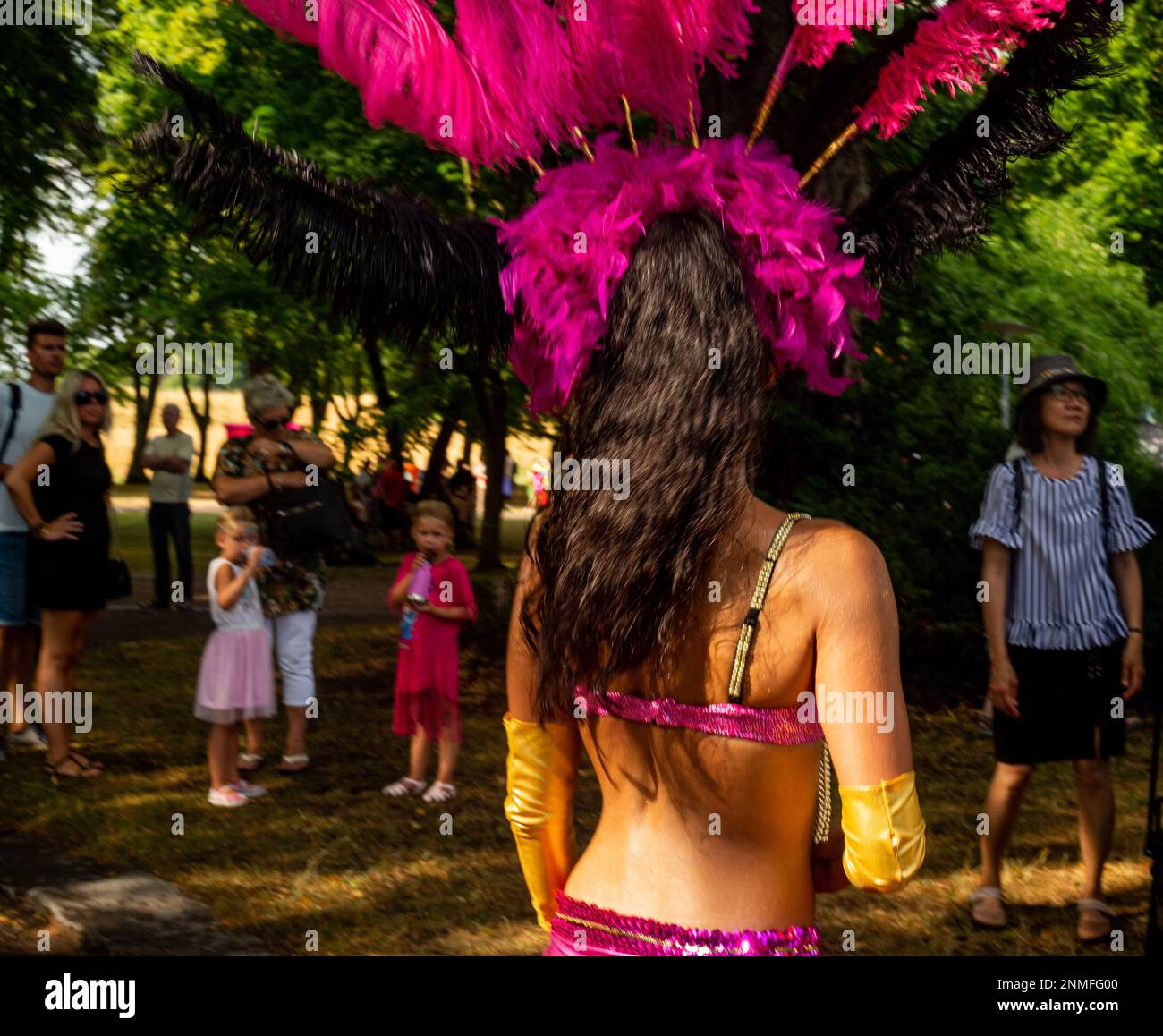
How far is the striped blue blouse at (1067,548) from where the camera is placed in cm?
491

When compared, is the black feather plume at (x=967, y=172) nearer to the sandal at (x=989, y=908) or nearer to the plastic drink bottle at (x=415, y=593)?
the sandal at (x=989, y=908)

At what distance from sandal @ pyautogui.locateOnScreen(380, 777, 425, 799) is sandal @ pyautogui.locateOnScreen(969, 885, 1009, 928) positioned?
10.1 feet

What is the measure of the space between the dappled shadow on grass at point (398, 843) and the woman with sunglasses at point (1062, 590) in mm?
837

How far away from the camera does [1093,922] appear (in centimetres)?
512

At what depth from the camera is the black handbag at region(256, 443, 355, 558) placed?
6.86m

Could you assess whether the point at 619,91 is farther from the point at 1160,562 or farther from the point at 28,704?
the point at 1160,562

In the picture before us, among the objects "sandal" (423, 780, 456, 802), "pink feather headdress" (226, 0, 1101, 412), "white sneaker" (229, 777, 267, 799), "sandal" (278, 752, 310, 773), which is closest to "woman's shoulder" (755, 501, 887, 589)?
"pink feather headdress" (226, 0, 1101, 412)

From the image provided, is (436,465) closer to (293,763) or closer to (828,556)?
(293,763)

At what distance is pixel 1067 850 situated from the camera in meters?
6.34

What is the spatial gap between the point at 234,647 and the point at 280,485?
0.85 meters

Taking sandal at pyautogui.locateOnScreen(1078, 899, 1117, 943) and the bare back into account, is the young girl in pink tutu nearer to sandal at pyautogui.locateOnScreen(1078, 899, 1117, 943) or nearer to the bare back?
sandal at pyautogui.locateOnScreen(1078, 899, 1117, 943)

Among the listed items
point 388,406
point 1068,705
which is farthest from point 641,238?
point 388,406
